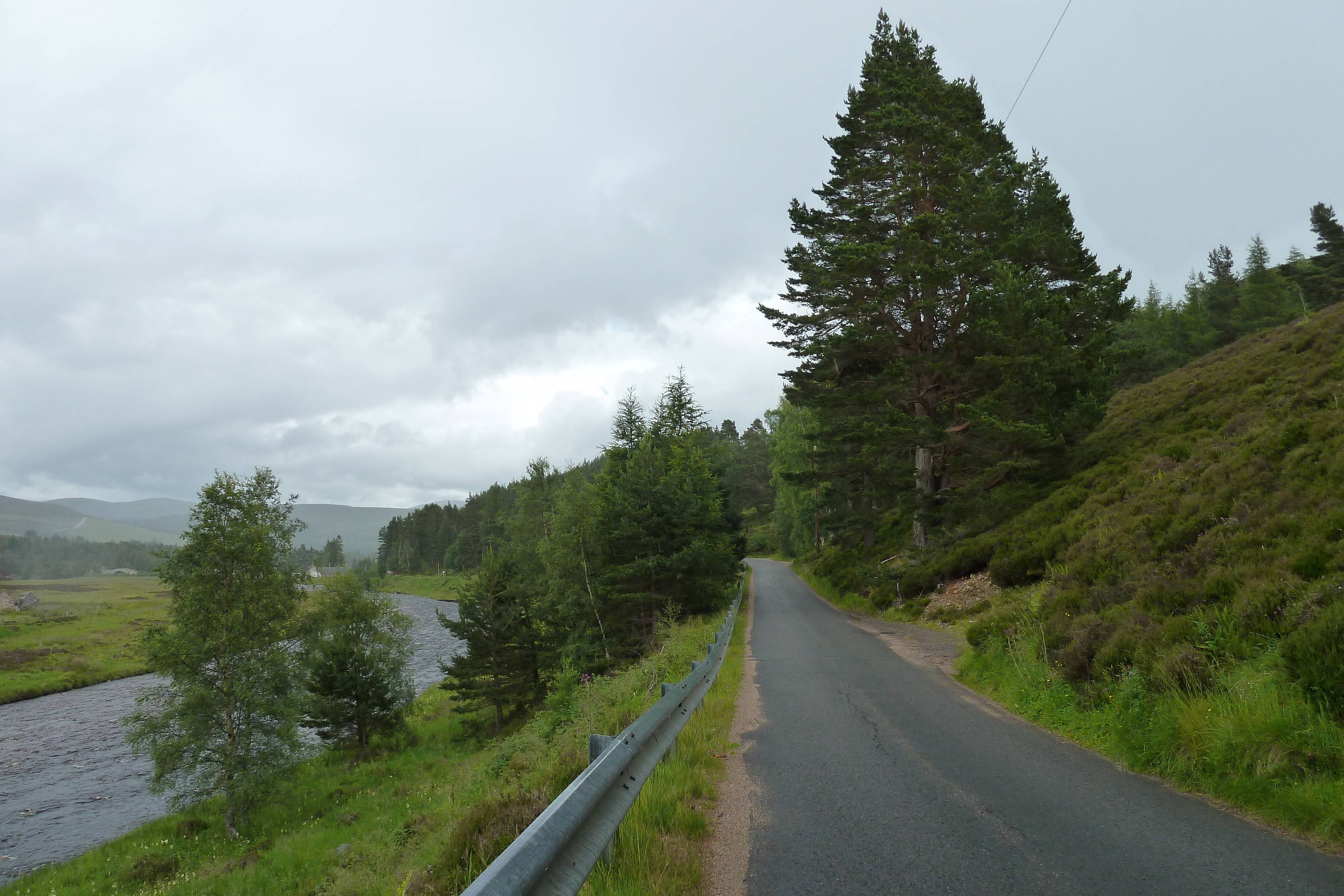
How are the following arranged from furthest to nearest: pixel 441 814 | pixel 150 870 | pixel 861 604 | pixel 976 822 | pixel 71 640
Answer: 1. pixel 71 640
2. pixel 861 604
3. pixel 150 870
4. pixel 441 814
5. pixel 976 822

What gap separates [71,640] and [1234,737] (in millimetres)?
81946

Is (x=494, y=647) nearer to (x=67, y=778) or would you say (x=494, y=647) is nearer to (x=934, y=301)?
(x=67, y=778)

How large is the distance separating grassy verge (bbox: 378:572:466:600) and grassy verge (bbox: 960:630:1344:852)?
296ft

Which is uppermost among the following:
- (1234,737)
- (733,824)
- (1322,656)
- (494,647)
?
(1322,656)

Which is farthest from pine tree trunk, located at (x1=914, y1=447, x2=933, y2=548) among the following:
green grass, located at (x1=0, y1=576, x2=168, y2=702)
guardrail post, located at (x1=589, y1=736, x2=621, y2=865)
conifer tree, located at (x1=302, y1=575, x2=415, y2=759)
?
green grass, located at (x1=0, y1=576, x2=168, y2=702)

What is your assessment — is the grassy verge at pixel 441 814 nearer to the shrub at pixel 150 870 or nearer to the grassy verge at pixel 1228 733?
the shrub at pixel 150 870

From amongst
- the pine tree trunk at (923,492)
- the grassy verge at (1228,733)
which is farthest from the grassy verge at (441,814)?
the pine tree trunk at (923,492)

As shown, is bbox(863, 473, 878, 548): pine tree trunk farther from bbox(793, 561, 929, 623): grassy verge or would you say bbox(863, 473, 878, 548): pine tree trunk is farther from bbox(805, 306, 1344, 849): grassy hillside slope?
bbox(805, 306, 1344, 849): grassy hillside slope

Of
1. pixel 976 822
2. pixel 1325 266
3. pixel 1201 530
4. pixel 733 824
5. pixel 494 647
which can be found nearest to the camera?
pixel 976 822

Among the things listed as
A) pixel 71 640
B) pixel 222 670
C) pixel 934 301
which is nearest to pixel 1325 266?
pixel 934 301

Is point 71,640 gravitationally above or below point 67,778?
above

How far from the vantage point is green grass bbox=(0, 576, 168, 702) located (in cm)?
4391

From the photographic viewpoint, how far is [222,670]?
71.9 ft

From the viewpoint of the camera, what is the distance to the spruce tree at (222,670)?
21141mm
